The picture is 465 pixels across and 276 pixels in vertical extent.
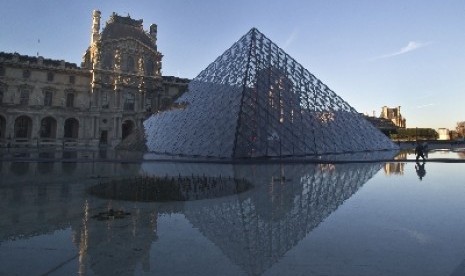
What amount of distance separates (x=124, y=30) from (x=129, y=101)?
38.4 ft

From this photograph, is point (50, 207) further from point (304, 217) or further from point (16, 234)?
point (304, 217)

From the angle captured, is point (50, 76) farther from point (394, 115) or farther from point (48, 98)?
point (394, 115)

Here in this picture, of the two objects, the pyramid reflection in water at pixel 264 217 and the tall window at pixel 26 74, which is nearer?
the pyramid reflection in water at pixel 264 217

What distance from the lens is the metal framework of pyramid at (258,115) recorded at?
2055 centimetres

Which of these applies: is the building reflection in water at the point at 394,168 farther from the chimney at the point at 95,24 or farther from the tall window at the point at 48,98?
the chimney at the point at 95,24

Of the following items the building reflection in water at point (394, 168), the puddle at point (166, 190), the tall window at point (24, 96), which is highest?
the tall window at point (24, 96)

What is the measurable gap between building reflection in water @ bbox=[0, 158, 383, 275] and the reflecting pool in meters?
0.02

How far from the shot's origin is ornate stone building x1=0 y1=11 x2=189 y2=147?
42.5m

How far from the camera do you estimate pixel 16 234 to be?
4.24 metres

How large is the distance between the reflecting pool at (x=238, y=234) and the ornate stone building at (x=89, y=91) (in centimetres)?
4231

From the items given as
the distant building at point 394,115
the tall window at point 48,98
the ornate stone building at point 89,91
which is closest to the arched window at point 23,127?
the ornate stone building at point 89,91

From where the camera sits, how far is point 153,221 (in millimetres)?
5008

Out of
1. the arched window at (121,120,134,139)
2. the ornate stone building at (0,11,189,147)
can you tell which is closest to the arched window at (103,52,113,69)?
the ornate stone building at (0,11,189,147)

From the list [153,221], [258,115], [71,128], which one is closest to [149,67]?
[71,128]
